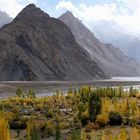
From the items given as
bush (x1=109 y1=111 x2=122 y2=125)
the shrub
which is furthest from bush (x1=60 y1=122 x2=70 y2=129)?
bush (x1=109 y1=111 x2=122 y2=125)

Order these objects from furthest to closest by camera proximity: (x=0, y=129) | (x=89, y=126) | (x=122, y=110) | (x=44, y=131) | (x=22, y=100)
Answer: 1. (x=22, y=100)
2. (x=122, y=110)
3. (x=89, y=126)
4. (x=44, y=131)
5. (x=0, y=129)

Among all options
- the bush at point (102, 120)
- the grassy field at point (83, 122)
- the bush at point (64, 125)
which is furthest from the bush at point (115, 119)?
the bush at point (64, 125)

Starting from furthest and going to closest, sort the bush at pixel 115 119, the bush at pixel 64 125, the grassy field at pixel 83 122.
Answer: the bush at pixel 115 119
the bush at pixel 64 125
the grassy field at pixel 83 122

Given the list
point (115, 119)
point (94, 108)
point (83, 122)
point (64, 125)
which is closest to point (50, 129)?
point (64, 125)

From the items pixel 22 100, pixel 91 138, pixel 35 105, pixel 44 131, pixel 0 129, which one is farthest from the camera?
pixel 22 100

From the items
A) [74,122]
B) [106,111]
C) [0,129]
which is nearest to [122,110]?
[106,111]

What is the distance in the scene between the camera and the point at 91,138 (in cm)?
6544

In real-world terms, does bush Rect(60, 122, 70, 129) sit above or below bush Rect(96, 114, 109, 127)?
below

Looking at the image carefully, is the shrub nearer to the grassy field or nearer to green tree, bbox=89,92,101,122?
the grassy field

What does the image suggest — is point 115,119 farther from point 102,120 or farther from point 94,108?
point 94,108

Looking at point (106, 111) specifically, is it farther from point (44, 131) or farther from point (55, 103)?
point (55, 103)

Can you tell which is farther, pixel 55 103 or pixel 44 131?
pixel 55 103

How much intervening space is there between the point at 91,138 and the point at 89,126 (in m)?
10.7

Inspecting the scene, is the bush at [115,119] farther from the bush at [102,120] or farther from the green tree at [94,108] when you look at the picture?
the green tree at [94,108]
